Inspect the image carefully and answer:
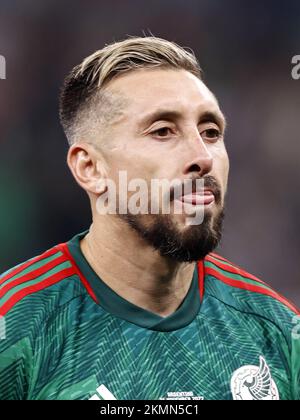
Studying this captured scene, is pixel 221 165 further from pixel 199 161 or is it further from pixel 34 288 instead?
pixel 34 288

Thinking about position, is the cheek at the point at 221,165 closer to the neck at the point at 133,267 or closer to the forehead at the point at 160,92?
the forehead at the point at 160,92

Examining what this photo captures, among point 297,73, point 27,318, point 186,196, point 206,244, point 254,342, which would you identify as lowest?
point 254,342

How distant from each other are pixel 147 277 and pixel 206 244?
1.11 feet

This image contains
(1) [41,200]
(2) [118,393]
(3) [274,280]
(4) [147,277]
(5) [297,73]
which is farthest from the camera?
(3) [274,280]

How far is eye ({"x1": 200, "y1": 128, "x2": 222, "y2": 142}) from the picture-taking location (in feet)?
9.31

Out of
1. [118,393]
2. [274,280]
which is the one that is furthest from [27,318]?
[274,280]

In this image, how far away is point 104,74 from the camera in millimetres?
2877

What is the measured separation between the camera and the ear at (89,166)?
9.53 feet

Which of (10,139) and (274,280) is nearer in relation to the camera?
(10,139)

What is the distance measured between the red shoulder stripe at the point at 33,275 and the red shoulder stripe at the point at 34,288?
0.05 m

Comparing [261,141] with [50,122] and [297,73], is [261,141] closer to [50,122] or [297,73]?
[297,73]

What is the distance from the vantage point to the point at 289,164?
5426 millimetres

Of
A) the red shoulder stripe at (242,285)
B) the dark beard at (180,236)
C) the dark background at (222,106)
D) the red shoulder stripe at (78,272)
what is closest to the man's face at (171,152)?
the dark beard at (180,236)

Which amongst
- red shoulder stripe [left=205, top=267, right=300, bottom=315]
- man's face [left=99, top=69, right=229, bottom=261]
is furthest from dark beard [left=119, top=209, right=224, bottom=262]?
red shoulder stripe [left=205, top=267, right=300, bottom=315]
